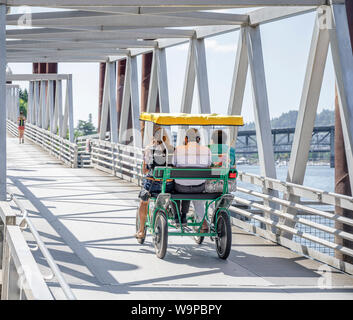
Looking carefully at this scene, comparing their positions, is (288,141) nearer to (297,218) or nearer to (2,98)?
(297,218)

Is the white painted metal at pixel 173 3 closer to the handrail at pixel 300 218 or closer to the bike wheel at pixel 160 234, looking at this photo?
the handrail at pixel 300 218

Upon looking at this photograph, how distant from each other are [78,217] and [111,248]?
3025 mm

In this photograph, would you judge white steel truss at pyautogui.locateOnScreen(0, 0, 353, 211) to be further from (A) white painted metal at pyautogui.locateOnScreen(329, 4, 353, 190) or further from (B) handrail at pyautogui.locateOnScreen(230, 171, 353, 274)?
(B) handrail at pyautogui.locateOnScreen(230, 171, 353, 274)

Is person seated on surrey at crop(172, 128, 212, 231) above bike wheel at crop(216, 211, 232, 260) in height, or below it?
above

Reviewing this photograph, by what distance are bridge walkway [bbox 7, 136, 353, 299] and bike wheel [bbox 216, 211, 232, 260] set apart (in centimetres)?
14

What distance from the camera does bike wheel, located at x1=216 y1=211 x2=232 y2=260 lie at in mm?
8922

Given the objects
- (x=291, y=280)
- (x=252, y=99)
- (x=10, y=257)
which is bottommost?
(x=291, y=280)

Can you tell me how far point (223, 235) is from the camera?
29.7 ft

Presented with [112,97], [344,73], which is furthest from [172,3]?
[112,97]

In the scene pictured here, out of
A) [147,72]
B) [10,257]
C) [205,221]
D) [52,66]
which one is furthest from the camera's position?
[52,66]

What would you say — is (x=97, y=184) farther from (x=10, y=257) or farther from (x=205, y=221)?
(x=10, y=257)

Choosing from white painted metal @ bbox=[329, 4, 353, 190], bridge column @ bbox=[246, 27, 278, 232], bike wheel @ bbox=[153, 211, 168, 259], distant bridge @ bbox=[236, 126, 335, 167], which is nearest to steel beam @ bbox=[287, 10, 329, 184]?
white painted metal @ bbox=[329, 4, 353, 190]

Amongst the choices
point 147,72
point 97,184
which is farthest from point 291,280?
point 147,72

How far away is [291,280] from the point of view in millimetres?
8078
